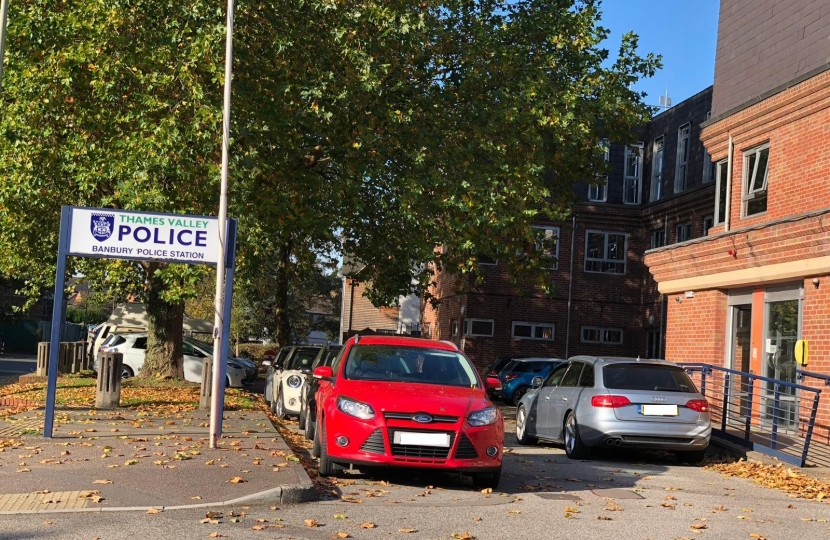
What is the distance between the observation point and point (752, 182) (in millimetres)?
21797

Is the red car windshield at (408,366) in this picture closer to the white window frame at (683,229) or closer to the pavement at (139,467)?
the pavement at (139,467)

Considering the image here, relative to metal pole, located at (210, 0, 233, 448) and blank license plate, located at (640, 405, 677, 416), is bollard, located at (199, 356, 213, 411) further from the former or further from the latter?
blank license plate, located at (640, 405, 677, 416)

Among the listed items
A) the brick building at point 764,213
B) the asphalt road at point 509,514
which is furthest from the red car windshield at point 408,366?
the brick building at point 764,213

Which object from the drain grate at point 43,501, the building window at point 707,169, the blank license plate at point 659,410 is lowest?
the drain grate at point 43,501

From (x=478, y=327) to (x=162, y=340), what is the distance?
619 inches

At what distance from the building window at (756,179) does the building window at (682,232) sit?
16.4 metres

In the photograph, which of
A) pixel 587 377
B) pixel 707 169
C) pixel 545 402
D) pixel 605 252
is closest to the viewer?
pixel 587 377

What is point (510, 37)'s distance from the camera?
91.7ft

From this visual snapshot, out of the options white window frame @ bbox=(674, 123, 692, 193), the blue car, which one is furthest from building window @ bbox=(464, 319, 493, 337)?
white window frame @ bbox=(674, 123, 692, 193)

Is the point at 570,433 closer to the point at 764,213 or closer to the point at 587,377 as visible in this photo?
the point at 587,377

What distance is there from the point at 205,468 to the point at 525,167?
1404 cm

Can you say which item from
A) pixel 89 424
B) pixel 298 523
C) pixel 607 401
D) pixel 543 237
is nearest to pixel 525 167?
pixel 543 237

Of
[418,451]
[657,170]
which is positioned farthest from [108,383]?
[657,170]

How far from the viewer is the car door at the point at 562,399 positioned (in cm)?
1603
